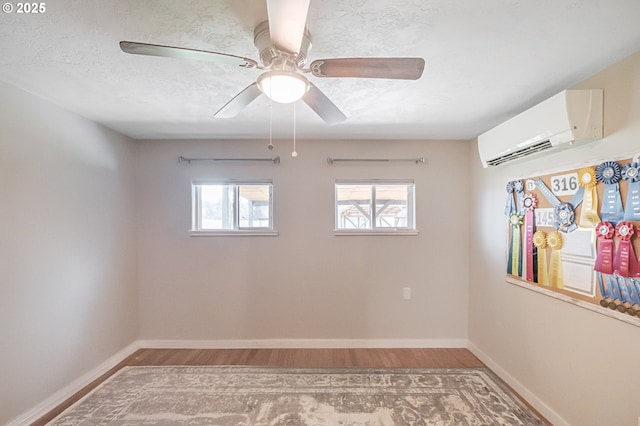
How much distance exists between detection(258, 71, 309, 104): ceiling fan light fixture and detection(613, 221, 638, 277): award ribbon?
188 centimetres

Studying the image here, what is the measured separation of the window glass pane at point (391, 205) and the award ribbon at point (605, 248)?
167 centimetres

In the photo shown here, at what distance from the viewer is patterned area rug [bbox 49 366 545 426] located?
189 centimetres

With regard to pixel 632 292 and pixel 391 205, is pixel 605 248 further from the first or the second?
pixel 391 205

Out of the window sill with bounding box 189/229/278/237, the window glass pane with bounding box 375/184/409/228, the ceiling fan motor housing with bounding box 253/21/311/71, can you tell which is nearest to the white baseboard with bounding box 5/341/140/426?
the window sill with bounding box 189/229/278/237

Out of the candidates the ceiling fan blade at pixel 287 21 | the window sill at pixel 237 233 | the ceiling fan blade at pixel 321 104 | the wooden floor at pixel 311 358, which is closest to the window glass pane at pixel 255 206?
the window sill at pixel 237 233

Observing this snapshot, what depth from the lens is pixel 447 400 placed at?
208 cm

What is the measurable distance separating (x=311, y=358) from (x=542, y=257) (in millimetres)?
2273

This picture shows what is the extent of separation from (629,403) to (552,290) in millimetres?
678

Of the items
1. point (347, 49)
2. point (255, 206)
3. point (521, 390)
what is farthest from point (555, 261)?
point (255, 206)

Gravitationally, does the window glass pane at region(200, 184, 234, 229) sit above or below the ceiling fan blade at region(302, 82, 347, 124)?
below

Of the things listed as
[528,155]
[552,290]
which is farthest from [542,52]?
[552,290]

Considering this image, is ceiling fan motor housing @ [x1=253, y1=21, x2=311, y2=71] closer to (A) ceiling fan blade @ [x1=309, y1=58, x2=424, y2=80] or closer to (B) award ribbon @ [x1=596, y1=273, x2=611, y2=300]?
(A) ceiling fan blade @ [x1=309, y1=58, x2=424, y2=80]

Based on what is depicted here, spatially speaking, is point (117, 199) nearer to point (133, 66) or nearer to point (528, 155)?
point (133, 66)

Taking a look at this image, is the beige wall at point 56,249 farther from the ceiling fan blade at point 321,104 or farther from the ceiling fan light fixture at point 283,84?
the ceiling fan blade at point 321,104
